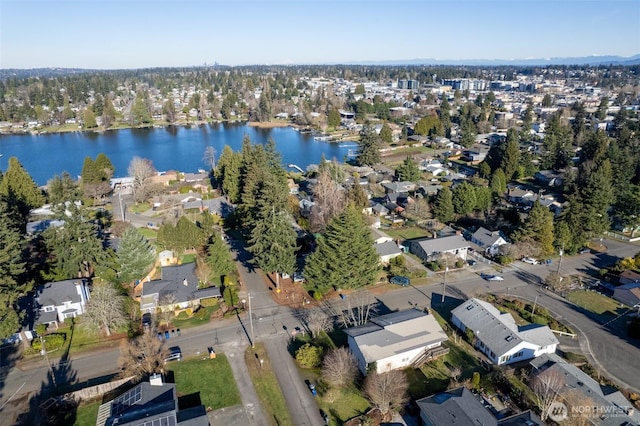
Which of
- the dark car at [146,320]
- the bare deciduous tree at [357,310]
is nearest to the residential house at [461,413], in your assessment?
the bare deciduous tree at [357,310]

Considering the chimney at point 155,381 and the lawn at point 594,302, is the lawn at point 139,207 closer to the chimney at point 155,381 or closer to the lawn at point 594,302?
the chimney at point 155,381

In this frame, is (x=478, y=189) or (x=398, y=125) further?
(x=398, y=125)

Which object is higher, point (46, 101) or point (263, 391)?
point (46, 101)

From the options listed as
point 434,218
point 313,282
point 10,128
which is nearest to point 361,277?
point 313,282

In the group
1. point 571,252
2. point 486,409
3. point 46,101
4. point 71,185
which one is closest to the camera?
point 486,409

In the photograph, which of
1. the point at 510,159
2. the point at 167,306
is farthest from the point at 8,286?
the point at 510,159

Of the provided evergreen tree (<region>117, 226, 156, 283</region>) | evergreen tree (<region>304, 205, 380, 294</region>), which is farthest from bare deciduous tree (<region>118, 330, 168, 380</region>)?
evergreen tree (<region>304, 205, 380, 294</region>)

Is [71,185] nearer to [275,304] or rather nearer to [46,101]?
[275,304]
